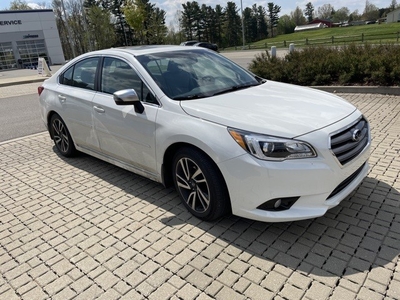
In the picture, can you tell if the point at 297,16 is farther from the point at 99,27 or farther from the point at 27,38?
the point at 27,38

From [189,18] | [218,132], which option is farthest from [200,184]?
[189,18]

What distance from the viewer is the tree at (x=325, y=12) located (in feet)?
379

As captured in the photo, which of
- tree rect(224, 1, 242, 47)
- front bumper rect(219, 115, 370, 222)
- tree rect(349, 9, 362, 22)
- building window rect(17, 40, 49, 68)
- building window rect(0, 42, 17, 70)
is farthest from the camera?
tree rect(349, 9, 362, 22)

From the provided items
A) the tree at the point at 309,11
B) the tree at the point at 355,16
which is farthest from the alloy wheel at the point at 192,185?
the tree at the point at 309,11

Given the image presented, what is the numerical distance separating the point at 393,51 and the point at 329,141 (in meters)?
7.05

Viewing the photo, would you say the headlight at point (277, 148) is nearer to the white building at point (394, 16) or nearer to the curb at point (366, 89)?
the curb at point (366, 89)

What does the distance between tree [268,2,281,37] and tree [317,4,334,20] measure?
118 ft

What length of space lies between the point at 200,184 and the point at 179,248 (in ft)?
2.05

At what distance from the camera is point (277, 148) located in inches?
101

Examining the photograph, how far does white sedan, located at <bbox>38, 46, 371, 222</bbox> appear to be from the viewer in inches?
101

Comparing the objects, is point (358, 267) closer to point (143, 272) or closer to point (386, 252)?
point (386, 252)

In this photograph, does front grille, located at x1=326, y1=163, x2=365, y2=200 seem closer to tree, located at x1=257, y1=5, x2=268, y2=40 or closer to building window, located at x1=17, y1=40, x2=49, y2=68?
building window, located at x1=17, y1=40, x2=49, y2=68

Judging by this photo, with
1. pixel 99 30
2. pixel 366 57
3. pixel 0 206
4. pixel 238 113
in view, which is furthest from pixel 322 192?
pixel 99 30

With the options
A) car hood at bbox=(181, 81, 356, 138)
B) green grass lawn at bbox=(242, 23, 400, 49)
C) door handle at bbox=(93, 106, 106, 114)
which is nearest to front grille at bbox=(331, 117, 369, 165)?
car hood at bbox=(181, 81, 356, 138)
